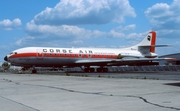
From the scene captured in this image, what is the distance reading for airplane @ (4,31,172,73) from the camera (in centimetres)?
4031

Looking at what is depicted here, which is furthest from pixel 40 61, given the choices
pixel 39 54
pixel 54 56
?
pixel 54 56

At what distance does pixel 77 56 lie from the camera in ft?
145

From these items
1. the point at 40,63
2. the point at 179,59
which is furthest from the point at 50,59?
the point at 179,59

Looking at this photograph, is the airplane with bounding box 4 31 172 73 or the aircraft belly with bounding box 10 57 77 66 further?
the airplane with bounding box 4 31 172 73

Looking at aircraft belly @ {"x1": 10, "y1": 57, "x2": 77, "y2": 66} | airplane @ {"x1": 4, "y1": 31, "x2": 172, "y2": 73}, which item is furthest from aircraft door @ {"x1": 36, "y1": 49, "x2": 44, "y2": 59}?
aircraft belly @ {"x1": 10, "y1": 57, "x2": 77, "y2": 66}

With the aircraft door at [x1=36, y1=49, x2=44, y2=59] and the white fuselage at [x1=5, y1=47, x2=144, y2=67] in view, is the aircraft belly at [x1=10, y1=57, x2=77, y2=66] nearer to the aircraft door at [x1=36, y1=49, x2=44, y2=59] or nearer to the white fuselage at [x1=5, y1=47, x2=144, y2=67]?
the white fuselage at [x1=5, y1=47, x2=144, y2=67]

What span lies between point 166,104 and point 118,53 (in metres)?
41.9

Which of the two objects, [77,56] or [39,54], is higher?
[39,54]

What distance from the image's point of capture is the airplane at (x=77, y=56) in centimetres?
4031

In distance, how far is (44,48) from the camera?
4156 cm

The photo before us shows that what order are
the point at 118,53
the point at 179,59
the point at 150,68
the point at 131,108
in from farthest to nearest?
the point at 179,59 → the point at 150,68 → the point at 118,53 → the point at 131,108

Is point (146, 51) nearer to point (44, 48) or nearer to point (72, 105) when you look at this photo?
point (44, 48)

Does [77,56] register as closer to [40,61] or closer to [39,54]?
[40,61]

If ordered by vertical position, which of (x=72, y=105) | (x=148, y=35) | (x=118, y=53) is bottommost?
(x=72, y=105)
